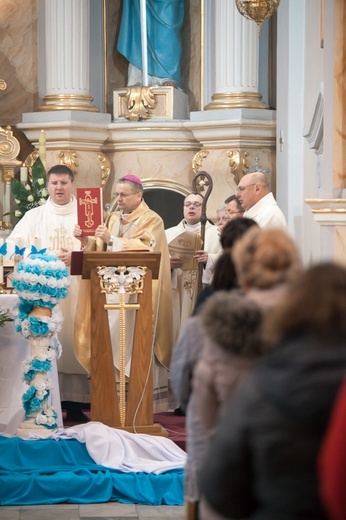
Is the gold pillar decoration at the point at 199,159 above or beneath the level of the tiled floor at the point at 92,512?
above

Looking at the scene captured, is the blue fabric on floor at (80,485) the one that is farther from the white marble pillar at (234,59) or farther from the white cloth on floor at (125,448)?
the white marble pillar at (234,59)

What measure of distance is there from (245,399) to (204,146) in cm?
933

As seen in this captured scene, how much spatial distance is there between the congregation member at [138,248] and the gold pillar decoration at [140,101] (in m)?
3.63

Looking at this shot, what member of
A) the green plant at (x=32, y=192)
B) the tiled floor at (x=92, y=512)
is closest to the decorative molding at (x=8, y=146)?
the green plant at (x=32, y=192)

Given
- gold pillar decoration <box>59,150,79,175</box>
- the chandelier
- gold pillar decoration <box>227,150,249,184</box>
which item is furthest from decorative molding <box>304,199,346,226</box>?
gold pillar decoration <box>59,150,79,175</box>

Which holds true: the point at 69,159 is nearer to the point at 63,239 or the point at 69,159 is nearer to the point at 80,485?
the point at 63,239

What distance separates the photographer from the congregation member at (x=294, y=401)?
7.63ft

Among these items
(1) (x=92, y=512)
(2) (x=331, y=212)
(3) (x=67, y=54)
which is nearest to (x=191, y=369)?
(1) (x=92, y=512)

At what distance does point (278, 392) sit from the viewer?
2.33m

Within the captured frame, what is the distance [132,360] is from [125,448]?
75 centimetres

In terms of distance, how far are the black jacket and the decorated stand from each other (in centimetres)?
458

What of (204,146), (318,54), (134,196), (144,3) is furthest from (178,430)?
(144,3)

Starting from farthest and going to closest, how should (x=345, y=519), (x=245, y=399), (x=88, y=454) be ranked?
(x=88, y=454)
(x=245, y=399)
(x=345, y=519)

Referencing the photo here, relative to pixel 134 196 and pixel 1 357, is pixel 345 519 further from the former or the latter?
pixel 134 196
